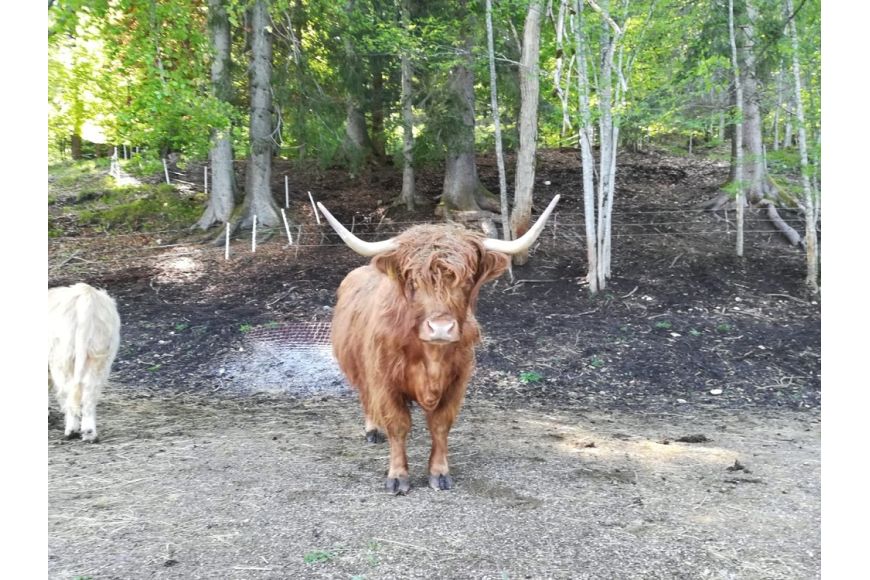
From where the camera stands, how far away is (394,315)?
3467 millimetres

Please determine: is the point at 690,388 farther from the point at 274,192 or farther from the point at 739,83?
the point at 274,192

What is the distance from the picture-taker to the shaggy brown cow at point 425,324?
3.13 metres

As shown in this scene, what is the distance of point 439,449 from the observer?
3684 mm

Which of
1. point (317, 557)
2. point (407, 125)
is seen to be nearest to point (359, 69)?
point (407, 125)

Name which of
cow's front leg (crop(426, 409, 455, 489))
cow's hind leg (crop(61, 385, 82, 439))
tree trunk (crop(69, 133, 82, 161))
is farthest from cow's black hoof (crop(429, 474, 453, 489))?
tree trunk (crop(69, 133, 82, 161))

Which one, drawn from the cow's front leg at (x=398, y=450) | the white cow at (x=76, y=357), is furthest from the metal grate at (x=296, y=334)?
the cow's front leg at (x=398, y=450)

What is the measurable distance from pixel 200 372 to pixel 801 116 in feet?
25.7

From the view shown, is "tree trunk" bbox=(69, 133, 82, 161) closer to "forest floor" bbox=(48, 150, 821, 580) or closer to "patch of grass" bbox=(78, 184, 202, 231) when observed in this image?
"patch of grass" bbox=(78, 184, 202, 231)

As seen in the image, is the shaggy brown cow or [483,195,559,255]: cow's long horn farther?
[483,195,559,255]: cow's long horn

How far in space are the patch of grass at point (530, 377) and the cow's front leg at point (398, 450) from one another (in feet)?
9.62

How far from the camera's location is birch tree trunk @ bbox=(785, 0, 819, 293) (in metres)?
7.35

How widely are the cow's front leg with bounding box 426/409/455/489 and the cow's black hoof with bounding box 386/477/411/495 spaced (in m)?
0.17

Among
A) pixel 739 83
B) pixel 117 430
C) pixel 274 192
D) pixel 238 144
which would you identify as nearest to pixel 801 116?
pixel 739 83

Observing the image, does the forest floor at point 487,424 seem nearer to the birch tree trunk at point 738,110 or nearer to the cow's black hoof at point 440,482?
the cow's black hoof at point 440,482
